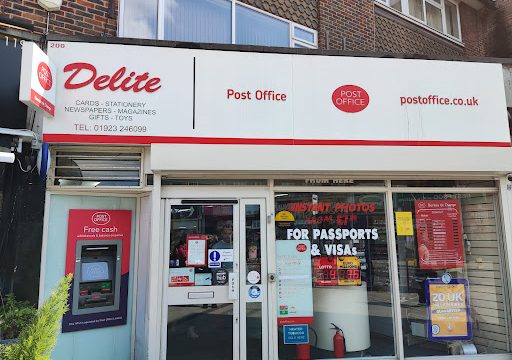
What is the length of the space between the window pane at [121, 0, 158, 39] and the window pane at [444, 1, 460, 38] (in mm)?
7778

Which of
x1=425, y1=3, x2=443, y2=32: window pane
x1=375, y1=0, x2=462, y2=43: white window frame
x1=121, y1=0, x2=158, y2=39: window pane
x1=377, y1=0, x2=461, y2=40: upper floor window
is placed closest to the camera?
x1=121, y1=0, x2=158, y2=39: window pane

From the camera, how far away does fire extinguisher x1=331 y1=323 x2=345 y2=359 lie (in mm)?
5863

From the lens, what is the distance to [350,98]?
611 cm

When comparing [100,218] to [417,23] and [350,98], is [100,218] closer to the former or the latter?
[350,98]

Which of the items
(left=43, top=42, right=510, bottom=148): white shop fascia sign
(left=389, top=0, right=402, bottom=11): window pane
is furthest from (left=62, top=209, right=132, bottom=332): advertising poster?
(left=389, top=0, right=402, bottom=11): window pane

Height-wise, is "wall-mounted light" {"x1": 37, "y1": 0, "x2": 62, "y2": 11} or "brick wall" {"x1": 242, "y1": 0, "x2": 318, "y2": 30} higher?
"brick wall" {"x1": 242, "y1": 0, "x2": 318, "y2": 30}

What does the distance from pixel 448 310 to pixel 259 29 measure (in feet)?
18.0

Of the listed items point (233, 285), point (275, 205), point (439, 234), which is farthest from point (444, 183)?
point (233, 285)

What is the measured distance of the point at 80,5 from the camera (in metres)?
5.96

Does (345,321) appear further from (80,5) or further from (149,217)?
(80,5)

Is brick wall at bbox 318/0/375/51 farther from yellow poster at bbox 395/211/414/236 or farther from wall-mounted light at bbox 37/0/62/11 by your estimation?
wall-mounted light at bbox 37/0/62/11

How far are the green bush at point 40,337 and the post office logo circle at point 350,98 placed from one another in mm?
4314

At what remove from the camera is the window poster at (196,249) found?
5.67 metres

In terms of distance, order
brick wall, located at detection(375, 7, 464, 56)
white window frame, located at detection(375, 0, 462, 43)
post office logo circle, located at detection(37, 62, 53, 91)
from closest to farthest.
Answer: post office logo circle, located at detection(37, 62, 53, 91), brick wall, located at detection(375, 7, 464, 56), white window frame, located at detection(375, 0, 462, 43)
